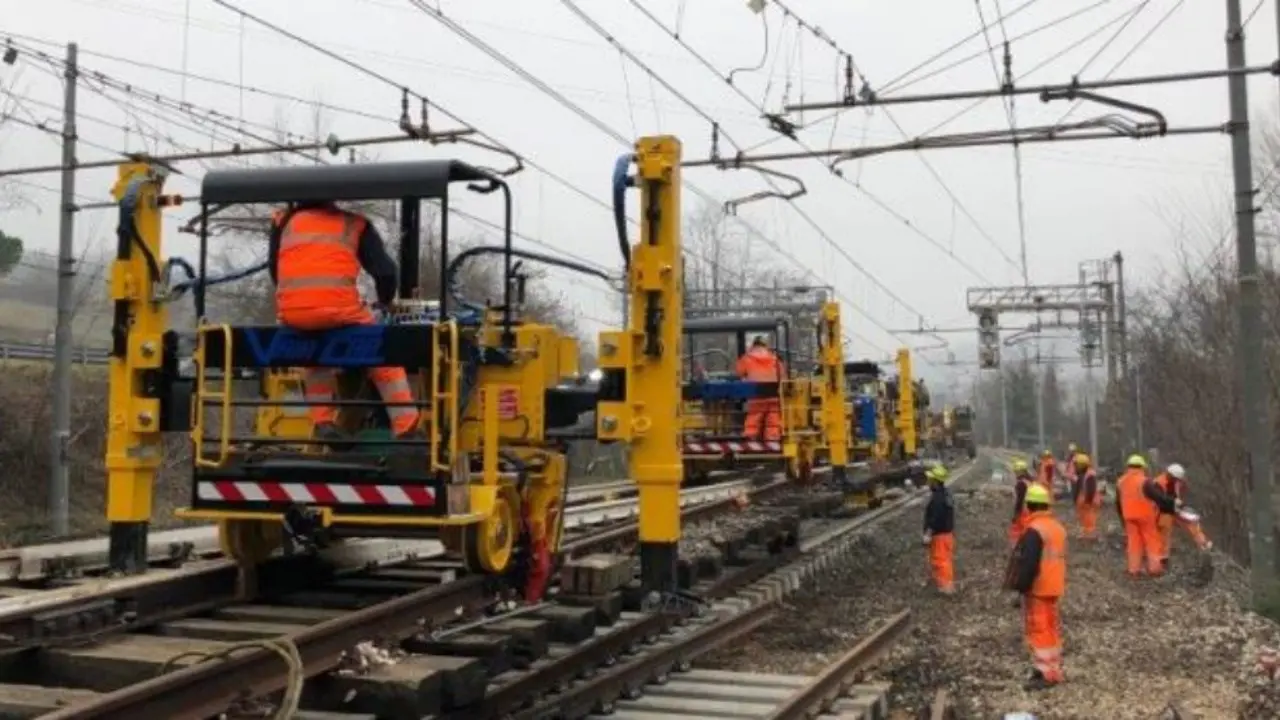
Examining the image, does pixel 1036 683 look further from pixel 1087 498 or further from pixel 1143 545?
pixel 1087 498

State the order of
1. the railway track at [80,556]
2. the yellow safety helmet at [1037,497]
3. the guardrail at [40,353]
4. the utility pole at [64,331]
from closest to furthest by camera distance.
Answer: the railway track at [80,556] < the yellow safety helmet at [1037,497] < the utility pole at [64,331] < the guardrail at [40,353]

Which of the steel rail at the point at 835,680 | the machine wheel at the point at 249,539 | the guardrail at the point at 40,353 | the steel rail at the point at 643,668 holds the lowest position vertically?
the steel rail at the point at 835,680

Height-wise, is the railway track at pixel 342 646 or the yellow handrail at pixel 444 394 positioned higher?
the yellow handrail at pixel 444 394

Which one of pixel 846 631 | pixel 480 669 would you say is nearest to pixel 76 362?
pixel 846 631

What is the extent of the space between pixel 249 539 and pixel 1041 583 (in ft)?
21.9

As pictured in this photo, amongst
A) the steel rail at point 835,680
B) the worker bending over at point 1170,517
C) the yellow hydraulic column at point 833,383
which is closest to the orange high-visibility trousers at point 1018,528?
the steel rail at point 835,680

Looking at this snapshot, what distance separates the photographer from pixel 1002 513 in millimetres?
27875

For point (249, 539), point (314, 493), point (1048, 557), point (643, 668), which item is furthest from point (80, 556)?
point (1048, 557)

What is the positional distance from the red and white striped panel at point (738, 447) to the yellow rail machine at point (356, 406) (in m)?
7.90

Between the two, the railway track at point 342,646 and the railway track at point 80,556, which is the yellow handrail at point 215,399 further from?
the railway track at point 80,556

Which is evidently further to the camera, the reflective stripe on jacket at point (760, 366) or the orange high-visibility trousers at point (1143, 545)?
the reflective stripe on jacket at point (760, 366)

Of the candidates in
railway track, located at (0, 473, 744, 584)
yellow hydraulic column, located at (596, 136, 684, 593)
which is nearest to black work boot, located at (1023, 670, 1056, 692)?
yellow hydraulic column, located at (596, 136, 684, 593)

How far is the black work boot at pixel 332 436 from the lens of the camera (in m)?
7.04

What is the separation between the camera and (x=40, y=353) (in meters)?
31.6
